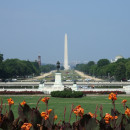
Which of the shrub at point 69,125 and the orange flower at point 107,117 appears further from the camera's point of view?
the orange flower at point 107,117

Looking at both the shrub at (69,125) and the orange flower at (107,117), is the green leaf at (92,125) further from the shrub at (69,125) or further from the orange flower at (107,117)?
the orange flower at (107,117)

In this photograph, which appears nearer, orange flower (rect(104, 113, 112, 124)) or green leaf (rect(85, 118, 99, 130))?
green leaf (rect(85, 118, 99, 130))

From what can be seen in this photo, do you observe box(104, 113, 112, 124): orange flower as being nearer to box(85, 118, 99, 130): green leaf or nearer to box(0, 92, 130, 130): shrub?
box(0, 92, 130, 130): shrub

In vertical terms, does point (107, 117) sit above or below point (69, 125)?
above

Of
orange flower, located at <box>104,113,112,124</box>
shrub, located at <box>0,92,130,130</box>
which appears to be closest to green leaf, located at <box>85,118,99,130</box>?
shrub, located at <box>0,92,130,130</box>

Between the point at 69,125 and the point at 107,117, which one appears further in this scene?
the point at 69,125

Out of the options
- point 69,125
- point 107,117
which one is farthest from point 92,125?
point 69,125

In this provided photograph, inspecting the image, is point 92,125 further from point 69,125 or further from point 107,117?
point 69,125

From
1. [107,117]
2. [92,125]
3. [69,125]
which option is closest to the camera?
[92,125]

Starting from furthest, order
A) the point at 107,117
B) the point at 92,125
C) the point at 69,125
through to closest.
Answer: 1. the point at 69,125
2. the point at 107,117
3. the point at 92,125

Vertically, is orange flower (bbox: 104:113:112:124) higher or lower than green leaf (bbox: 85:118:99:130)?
higher

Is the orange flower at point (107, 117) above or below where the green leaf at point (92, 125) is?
above

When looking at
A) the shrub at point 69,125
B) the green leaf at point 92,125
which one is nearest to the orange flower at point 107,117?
the shrub at point 69,125

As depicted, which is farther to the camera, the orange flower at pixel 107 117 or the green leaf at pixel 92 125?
the orange flower at pixel 107 117
